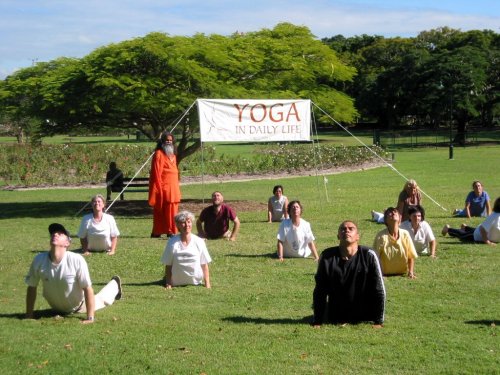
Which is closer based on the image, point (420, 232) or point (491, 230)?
point (420, 232)

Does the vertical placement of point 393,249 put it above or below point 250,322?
above

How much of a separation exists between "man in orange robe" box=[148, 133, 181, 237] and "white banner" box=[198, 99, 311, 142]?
3.15m

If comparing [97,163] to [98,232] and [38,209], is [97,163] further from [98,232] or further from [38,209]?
[98,232]

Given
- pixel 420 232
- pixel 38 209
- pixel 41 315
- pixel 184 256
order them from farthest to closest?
pixel 38 209 → pixel 420 232 → pixel 184 256 → pixel 41 315

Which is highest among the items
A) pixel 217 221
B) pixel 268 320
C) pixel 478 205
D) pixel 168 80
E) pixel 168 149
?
pixel 168 80

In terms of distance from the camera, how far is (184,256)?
10938mm

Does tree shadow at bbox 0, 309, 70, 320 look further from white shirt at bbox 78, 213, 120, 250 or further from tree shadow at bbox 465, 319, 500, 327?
white shirt at bbox 78, 213, 120, 250

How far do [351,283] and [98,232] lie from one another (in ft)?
22.6

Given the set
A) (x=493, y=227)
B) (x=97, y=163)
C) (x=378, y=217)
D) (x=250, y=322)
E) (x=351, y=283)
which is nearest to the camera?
(x=351, y=283)

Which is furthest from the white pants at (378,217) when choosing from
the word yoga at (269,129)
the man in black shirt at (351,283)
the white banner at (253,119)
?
the man in black shirt at (351,283)

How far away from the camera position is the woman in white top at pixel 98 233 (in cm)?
1416

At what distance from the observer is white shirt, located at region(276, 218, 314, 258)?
13.3 m

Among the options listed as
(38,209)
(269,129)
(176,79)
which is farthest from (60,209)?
(269,129)

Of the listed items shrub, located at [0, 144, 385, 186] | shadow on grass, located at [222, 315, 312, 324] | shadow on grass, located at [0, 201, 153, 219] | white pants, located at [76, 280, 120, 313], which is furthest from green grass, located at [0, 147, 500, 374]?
shrub, located at [0, 144, 385, 186]
